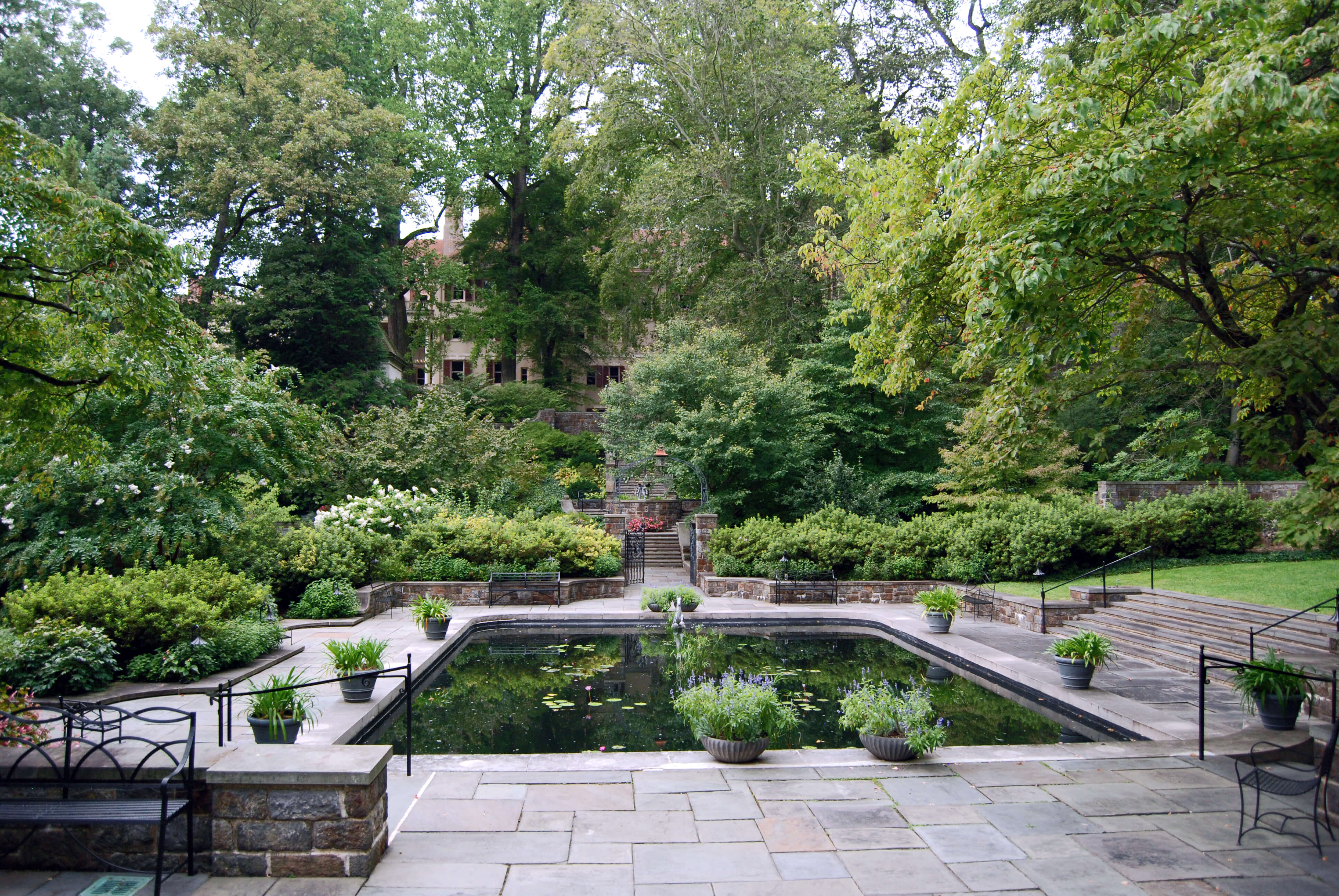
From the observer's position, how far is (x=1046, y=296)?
7121 millimetres

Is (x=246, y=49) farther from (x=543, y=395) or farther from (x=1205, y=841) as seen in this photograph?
(x=1205, y=841)

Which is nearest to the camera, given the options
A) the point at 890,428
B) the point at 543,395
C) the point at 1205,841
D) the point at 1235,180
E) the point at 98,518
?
the point at 1205,841

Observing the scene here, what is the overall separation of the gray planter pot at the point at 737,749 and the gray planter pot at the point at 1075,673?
15.2 feet

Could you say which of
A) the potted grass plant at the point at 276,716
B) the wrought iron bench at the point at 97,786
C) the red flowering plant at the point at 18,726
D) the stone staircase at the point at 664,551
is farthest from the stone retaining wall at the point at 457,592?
the wrought iron bench at the point at 97,786

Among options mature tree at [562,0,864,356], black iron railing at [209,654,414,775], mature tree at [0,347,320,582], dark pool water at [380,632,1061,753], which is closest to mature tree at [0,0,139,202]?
mature tree at [562,0,864,356]

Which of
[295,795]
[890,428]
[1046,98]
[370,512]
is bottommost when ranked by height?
[295,795]

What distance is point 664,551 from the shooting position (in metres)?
23.8

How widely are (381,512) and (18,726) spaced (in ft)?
40.2

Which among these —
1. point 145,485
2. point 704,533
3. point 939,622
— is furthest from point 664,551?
point 145,485

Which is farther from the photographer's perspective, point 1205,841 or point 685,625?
point 685,625

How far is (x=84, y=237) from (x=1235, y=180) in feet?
34.5

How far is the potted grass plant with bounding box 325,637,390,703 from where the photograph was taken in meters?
8.61

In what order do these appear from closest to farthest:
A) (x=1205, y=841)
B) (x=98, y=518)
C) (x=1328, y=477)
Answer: (x=1205, y=841), (x=1328, y=477), (x=98, y=518)

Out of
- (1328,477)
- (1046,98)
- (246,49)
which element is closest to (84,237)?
(1046,98)
